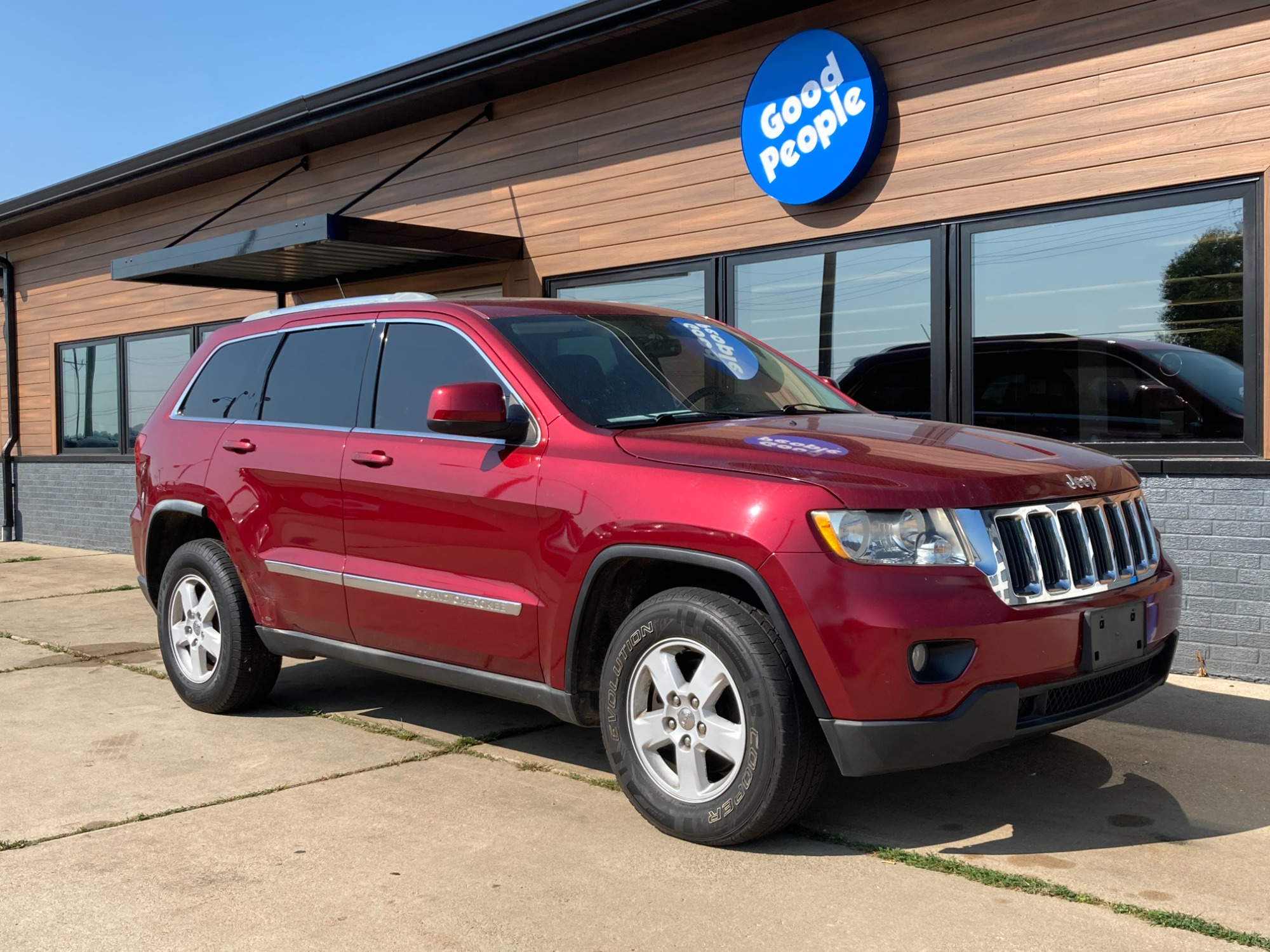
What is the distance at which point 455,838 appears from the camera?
409 centimetres

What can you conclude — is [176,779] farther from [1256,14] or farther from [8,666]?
[1256,14]

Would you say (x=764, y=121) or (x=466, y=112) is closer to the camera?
(x=764, y=121)

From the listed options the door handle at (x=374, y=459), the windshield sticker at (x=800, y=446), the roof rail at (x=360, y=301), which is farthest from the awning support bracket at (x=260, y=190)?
the windshield sticker at (x=800, y=446)

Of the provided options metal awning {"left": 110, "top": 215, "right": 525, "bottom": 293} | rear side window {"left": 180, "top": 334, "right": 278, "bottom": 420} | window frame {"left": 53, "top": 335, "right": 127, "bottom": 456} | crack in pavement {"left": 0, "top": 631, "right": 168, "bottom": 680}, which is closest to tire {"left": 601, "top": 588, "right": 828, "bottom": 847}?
rear side window {"left": 180, "top": 334, "right": 278, "bottom": 420}

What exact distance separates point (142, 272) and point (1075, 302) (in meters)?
8.18

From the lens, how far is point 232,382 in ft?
20.0

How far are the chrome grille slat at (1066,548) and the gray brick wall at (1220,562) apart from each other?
8.14 feet

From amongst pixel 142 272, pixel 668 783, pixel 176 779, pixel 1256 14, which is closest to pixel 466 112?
pixel 142 272

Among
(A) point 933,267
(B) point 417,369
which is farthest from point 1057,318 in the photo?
(B) point 417,369

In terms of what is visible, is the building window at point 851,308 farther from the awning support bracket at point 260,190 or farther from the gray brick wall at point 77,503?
the gray brick wall at point 77,503

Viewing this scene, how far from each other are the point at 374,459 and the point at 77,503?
39.2ft

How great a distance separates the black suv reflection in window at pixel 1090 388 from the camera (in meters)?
6.70

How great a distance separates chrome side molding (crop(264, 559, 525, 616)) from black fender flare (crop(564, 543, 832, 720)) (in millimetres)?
290

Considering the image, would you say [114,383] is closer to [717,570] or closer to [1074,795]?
[717,570]
